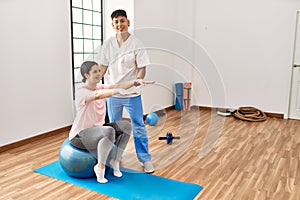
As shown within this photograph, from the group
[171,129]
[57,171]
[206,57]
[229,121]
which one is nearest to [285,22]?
[206,57]

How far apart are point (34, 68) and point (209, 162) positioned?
2071mm

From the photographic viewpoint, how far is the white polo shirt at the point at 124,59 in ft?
7.68

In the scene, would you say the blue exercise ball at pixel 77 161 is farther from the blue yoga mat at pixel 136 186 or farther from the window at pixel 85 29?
the window at pixel 85 29

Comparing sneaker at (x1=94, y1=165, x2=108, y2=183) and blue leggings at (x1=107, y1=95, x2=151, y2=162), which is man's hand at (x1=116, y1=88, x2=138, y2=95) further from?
sneaker at (x1=94, y1=165, x2=108, y2=183)

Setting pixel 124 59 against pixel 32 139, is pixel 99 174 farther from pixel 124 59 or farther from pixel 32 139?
pixel 32 139

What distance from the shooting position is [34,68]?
316 centimetres

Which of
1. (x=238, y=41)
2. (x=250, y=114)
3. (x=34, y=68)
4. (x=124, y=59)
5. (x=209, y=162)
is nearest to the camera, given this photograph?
(x=124, y=59)

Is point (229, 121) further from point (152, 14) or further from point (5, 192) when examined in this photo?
point (5, 192)

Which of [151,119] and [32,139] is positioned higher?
[151,119]

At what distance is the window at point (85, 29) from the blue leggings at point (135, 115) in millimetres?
1286

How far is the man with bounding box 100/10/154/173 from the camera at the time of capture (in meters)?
2.34

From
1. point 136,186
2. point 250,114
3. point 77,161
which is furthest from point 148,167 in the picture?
point 250,114

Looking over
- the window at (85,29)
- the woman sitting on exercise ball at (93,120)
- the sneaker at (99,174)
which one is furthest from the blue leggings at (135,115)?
the window at (85,29)

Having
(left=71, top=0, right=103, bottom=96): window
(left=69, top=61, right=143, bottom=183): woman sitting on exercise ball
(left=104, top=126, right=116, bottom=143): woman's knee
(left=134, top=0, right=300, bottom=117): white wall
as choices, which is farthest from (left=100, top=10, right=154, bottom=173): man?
(left=134, top=0, right=300, bottom=117): white wall
